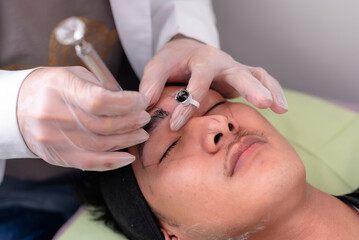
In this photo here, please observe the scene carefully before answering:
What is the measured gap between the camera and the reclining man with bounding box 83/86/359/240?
0.85 meters

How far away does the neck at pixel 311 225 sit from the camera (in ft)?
3.02

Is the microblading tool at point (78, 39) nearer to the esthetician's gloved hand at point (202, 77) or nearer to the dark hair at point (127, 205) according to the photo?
the esthetician's gloved hand at point (202, 77)

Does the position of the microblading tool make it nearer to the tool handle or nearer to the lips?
the tool handle

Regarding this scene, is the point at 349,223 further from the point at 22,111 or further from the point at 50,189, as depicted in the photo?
the point at 50,189

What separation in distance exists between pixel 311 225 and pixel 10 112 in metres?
0.79

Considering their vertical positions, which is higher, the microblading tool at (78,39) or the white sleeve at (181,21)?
the microblading tool at (78,39)

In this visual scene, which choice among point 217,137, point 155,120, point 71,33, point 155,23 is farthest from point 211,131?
point 155,23

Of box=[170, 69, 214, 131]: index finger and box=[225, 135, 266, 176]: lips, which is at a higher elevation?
box=[170, 69, 214, 131]: index finger

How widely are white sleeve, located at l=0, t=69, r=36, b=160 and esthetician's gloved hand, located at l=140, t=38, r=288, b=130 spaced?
0.32 m

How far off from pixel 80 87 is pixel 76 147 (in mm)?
145

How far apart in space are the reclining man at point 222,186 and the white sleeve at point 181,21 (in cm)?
31

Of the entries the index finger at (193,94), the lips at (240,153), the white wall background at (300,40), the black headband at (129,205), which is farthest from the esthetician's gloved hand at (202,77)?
the white wall background at (300,40)

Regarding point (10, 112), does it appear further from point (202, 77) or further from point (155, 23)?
point (155, 23)

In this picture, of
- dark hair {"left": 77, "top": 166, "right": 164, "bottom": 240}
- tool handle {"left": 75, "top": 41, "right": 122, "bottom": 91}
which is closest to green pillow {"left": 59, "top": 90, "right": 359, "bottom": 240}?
dark hair {"left": 77, "top": 166, "right": 164, "bottom": 240}
